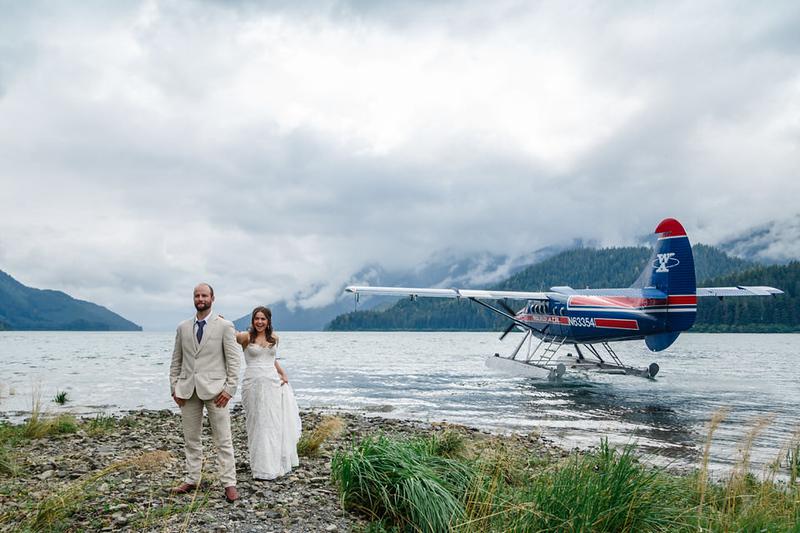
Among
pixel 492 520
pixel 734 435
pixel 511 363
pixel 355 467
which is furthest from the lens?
pixel 511 363

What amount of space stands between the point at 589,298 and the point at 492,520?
67.3 ft

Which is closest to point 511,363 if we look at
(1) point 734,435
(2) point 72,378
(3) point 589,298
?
(3) point 589,298

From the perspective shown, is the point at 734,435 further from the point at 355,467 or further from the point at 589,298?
the point at 589,298

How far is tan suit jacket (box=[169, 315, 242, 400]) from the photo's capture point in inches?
224

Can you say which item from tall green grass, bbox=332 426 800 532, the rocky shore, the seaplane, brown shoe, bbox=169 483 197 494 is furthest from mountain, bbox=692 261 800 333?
brown shoe, bbox=169 483 197 494

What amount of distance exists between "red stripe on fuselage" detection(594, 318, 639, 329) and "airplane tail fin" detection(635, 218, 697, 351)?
3.74 feet

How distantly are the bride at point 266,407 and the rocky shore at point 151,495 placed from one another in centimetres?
23

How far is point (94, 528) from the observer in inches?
185

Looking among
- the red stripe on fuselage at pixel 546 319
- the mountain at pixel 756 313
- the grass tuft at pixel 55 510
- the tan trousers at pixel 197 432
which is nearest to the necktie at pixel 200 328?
the tan trousers at pixel 197 432

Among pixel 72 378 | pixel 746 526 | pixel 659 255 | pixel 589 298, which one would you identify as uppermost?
pixel 659 255

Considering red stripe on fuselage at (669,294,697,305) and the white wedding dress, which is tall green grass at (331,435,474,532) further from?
red stripe on fuselage at (669,294,697,305)

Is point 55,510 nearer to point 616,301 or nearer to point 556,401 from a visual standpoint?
point 556,401

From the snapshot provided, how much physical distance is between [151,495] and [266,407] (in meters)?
1.59

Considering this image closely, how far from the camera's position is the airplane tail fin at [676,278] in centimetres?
2006
